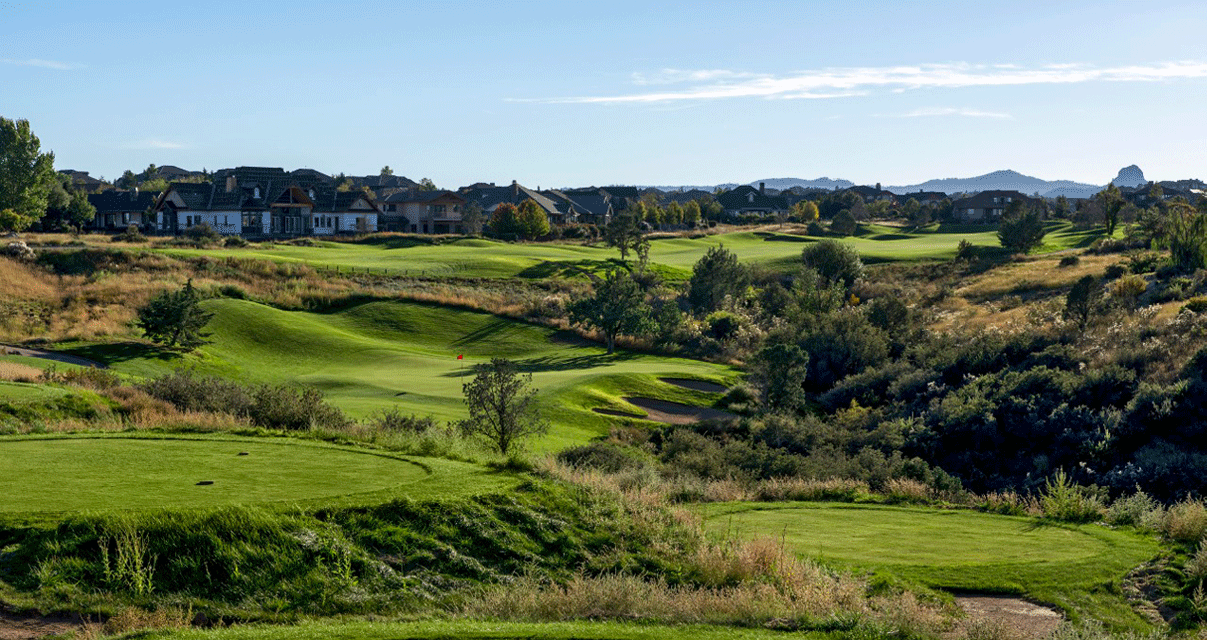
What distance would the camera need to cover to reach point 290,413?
76.3ft

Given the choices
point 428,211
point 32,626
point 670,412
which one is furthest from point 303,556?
point 428,211

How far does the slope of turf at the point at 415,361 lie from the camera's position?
3722 centimetres

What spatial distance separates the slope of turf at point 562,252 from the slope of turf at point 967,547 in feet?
187

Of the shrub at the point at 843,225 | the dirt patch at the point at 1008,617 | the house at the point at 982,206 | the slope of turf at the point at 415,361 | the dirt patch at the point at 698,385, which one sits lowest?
the dirt patch at the point at 698,385

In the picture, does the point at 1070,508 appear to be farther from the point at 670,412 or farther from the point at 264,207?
the point at 264,207

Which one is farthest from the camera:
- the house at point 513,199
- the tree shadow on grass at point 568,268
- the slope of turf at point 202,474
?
the house at point 513,199

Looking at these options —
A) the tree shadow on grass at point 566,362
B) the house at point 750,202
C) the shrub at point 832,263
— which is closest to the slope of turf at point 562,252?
the shrub at point 832,263

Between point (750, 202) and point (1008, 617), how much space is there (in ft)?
581

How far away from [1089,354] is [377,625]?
103 feet

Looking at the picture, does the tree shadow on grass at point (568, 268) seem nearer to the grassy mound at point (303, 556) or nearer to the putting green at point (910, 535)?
the putting green at point (910, 535)

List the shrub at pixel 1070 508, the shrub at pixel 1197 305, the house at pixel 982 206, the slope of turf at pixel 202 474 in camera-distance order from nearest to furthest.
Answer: the slope of turf at pixel 202 474 < the shrub at pixel 1070 508 < the shrub at pixel 1197 305 < the house at pixel 982 206

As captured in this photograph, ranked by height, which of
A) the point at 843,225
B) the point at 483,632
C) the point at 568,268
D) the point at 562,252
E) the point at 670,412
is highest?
the point at 843,225

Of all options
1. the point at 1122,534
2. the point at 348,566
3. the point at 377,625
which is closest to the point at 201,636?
the point at 377,625

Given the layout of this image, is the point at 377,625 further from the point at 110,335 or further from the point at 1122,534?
the point at 110,335
